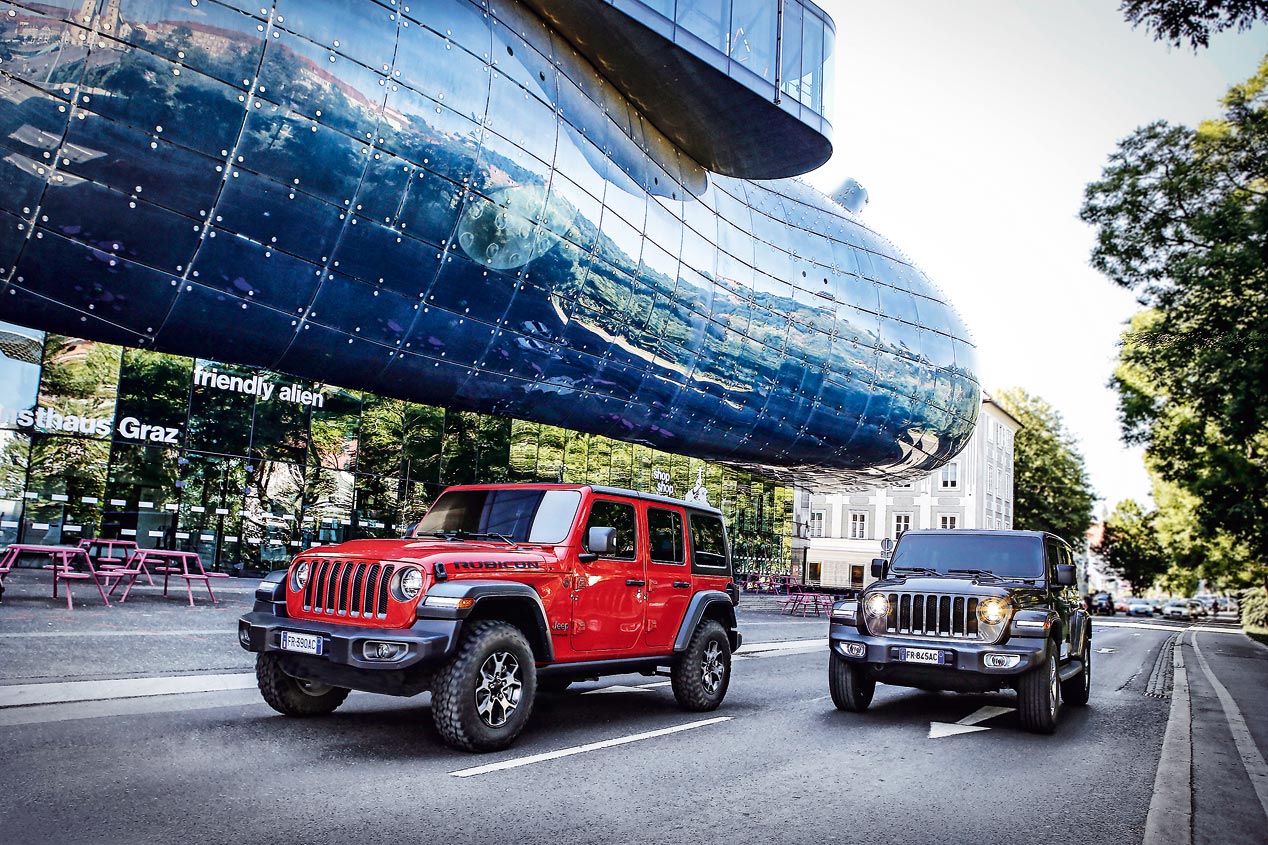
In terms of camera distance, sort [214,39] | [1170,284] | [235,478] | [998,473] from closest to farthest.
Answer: [214,39]
[1170,284]
[235,478]
[998,473]

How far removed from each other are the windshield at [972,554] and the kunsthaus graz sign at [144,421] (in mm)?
14975

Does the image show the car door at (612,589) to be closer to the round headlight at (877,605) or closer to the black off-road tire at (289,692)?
the black off-road tire at (289,692)

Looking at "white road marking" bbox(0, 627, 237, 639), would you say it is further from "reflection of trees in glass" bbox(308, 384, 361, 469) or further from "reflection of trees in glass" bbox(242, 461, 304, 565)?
"reflection of trees in glass" bbox(308, 384, 361, 469)

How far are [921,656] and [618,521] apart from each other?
296 centimetres

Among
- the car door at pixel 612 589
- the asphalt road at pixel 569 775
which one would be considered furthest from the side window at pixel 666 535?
the asphalt road at pixel 569 775

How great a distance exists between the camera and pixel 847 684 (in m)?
9.05

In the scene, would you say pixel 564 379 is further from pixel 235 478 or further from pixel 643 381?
pixel 235 478

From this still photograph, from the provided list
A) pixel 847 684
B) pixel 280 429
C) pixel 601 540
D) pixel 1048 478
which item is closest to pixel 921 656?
pixel 847 684

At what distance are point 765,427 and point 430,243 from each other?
41.6 ft

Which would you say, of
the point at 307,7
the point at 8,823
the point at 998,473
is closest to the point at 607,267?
the point at 307,7

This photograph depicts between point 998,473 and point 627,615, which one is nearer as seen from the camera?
point 627,615

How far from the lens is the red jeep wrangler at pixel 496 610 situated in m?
6.22

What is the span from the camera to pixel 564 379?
1734 cm

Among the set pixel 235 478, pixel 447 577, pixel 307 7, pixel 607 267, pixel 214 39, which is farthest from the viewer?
pixel 235 478
